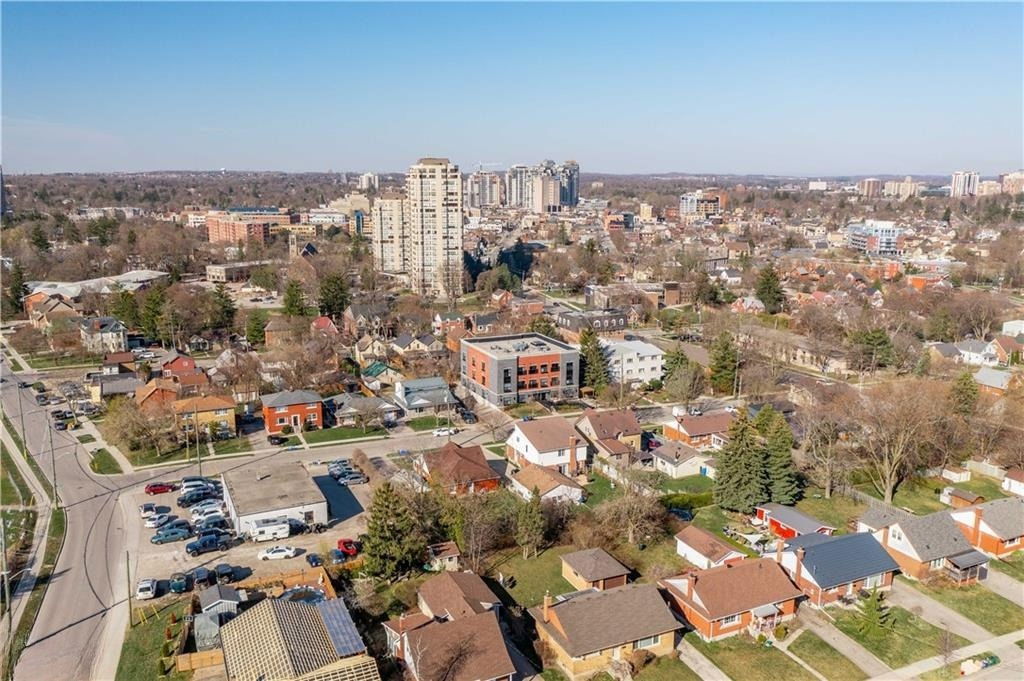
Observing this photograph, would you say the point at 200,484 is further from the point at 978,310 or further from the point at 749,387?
the point at 978,310

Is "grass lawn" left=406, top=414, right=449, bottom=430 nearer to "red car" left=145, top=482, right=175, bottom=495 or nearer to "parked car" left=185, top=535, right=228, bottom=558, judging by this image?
"red car" left=145, top=482, right=175, bottom=495

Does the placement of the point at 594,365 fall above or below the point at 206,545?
above

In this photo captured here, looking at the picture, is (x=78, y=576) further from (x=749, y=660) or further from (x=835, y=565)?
(x=835, y=565)

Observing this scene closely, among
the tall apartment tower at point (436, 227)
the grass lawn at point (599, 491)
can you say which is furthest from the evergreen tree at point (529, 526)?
the tall apartment tower at point (436, 227)

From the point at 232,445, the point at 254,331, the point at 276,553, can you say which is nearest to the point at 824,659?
the point at 276,553

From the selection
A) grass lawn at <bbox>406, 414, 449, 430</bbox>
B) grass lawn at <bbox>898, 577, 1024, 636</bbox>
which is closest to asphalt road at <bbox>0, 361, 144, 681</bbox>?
grass lawn at <bbox>406, 414, 449, 430</bbox>
